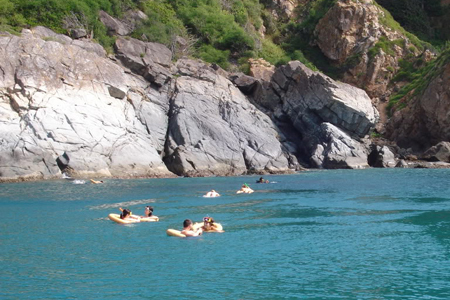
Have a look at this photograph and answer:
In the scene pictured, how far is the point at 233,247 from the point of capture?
60.6ft

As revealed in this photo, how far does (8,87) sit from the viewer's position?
4541cm

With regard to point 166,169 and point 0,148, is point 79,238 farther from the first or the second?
point 166,169

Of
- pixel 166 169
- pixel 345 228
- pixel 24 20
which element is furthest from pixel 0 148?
pixel 345 228

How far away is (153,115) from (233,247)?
34698mm

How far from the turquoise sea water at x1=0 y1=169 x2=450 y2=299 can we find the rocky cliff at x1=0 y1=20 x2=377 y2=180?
1012cm

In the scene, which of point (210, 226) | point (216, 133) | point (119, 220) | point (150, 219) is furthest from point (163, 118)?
point (210, 226)

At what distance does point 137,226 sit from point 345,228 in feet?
30.3

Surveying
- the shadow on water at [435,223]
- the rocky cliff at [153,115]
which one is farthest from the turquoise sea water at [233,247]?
the rocky cliff at [153,115]

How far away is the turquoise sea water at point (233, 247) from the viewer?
535 inches

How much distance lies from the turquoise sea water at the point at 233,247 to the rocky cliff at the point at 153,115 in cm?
→ 1012

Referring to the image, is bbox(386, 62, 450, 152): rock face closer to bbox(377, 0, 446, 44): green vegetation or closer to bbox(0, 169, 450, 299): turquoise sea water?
bbox(377, 0, 446, 44): green vegetation

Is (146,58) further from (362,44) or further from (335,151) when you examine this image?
(362,44)

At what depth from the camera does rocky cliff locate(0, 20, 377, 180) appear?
144 feet

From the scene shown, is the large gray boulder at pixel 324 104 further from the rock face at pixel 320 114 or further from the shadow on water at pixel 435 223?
the shadow on water at pixel 435 223
